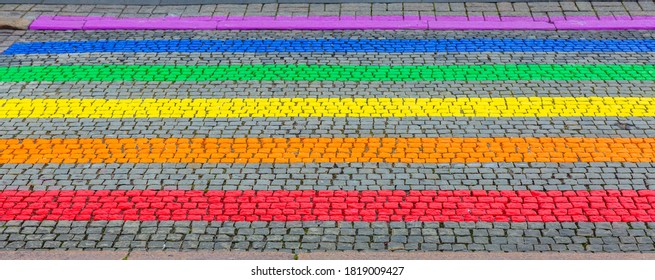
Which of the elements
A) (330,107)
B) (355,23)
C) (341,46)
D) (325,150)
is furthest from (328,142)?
(355,23)

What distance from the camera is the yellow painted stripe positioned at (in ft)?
35.1

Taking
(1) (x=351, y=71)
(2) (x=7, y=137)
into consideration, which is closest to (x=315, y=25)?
(1) (x=351, y=71)

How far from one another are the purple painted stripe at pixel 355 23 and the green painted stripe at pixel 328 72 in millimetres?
1841

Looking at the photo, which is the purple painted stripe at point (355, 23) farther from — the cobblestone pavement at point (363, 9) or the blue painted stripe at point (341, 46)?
the blue painted stripe at point (341, 46)

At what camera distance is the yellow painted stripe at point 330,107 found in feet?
35.1

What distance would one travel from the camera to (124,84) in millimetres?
11797

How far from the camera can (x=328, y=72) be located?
12211 millimetres

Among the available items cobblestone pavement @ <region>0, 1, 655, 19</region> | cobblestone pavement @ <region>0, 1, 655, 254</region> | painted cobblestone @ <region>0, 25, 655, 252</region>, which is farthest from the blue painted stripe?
cobblestone pavement @ <region>0, 1, 655, 19</region>

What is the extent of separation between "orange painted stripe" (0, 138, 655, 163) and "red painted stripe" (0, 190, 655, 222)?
80cm

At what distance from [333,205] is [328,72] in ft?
13.1

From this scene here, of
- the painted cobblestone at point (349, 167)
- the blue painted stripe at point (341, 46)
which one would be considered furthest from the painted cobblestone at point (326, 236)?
the blue painted stripe at point (341, 46)

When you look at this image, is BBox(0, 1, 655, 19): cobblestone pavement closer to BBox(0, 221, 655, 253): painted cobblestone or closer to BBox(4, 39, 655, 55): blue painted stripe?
BBox(4, 39, 655, 55): blue painted stripe

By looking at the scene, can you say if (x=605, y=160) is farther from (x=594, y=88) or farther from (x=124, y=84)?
(x=124, y=84)

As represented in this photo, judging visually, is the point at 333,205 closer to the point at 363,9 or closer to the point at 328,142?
the point at 328,142
